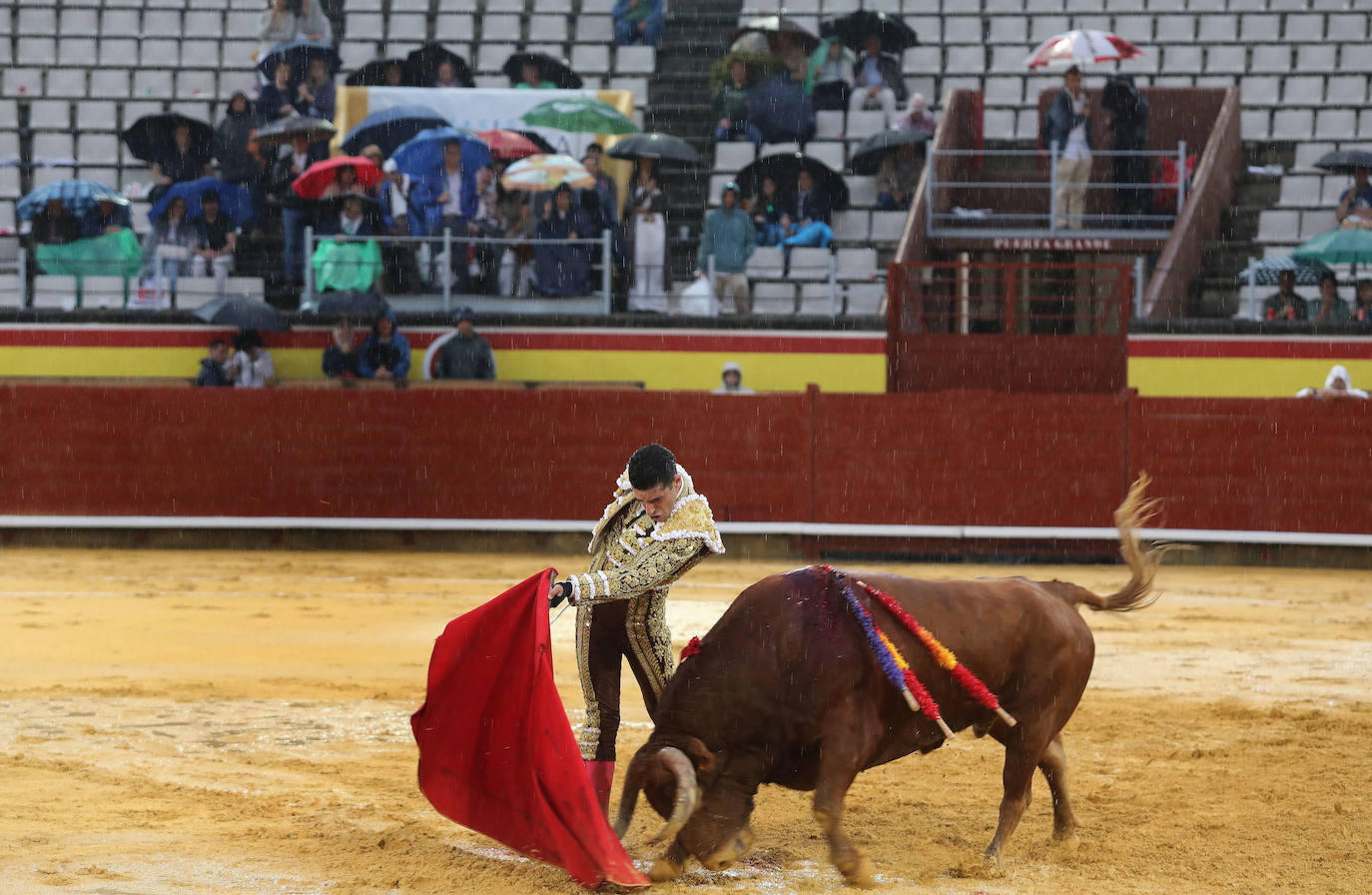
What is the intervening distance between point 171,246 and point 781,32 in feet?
18.6

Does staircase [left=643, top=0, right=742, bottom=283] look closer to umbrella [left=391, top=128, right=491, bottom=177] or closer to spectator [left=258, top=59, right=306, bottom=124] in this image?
umbrella [left=391, top=128, right=491, bottom=177]

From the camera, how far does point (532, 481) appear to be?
38.0ft

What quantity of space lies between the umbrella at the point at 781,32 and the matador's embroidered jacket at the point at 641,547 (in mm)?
11274

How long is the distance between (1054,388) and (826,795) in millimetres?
8391

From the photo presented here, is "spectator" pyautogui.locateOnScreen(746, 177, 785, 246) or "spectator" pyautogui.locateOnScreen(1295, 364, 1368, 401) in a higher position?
"spectator" pyautogui.locateOnScreen(746, 177, 785, 246)

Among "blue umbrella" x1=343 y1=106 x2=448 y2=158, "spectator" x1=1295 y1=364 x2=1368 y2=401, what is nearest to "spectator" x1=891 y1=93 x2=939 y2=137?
"blue umbrella" x1=343 y1=106 x2=448 y2=158

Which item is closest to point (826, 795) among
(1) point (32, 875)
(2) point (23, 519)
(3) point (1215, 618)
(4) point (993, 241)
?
(1) point (32, 875)

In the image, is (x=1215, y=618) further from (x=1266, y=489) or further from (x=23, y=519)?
(x=23, y=519)

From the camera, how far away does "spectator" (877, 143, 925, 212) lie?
1421 centimetres

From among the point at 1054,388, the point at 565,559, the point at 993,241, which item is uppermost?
the point at 993,241

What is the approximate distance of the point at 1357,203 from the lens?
13.2 metres

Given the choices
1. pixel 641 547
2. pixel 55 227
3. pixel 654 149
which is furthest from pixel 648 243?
pixel 641 547

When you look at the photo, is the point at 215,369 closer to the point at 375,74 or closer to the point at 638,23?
the point at 375,74

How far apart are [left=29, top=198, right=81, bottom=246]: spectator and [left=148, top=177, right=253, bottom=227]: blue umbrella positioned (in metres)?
0.59
